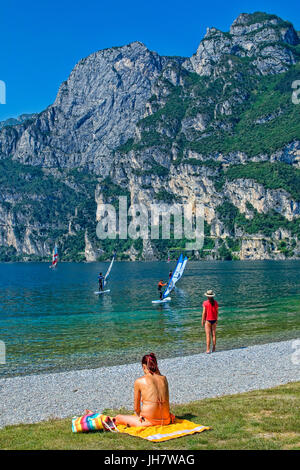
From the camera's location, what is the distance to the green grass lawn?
32.0ft

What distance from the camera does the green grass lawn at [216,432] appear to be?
9758 mm

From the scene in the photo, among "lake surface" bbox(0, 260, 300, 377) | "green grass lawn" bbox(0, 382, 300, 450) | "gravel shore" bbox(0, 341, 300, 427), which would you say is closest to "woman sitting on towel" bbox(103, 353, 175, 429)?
"green grass lawn" bbox(0, 382, 300, 450)

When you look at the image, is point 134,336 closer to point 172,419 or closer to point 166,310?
point 166,310

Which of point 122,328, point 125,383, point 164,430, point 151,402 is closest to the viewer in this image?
point 164,430

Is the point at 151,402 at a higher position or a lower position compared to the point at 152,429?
higher

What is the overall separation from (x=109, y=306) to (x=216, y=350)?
90.8 feet

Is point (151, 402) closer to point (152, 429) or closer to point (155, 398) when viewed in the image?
point (155, 398)

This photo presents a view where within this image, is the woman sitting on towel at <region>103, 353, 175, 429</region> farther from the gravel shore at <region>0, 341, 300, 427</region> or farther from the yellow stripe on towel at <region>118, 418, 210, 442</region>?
the gravel shore at <region>0, 341, 300, 427</region>

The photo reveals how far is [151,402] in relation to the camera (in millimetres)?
11094

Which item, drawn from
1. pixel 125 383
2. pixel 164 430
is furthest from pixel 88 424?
pixel 125 383

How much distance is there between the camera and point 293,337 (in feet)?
94.9

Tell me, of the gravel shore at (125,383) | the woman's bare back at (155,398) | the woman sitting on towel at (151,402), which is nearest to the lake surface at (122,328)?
the gravel shore at (125,383)

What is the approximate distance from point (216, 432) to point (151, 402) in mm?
1589

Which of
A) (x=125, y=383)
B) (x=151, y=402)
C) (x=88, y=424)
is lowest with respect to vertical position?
(x=125, y=383)
